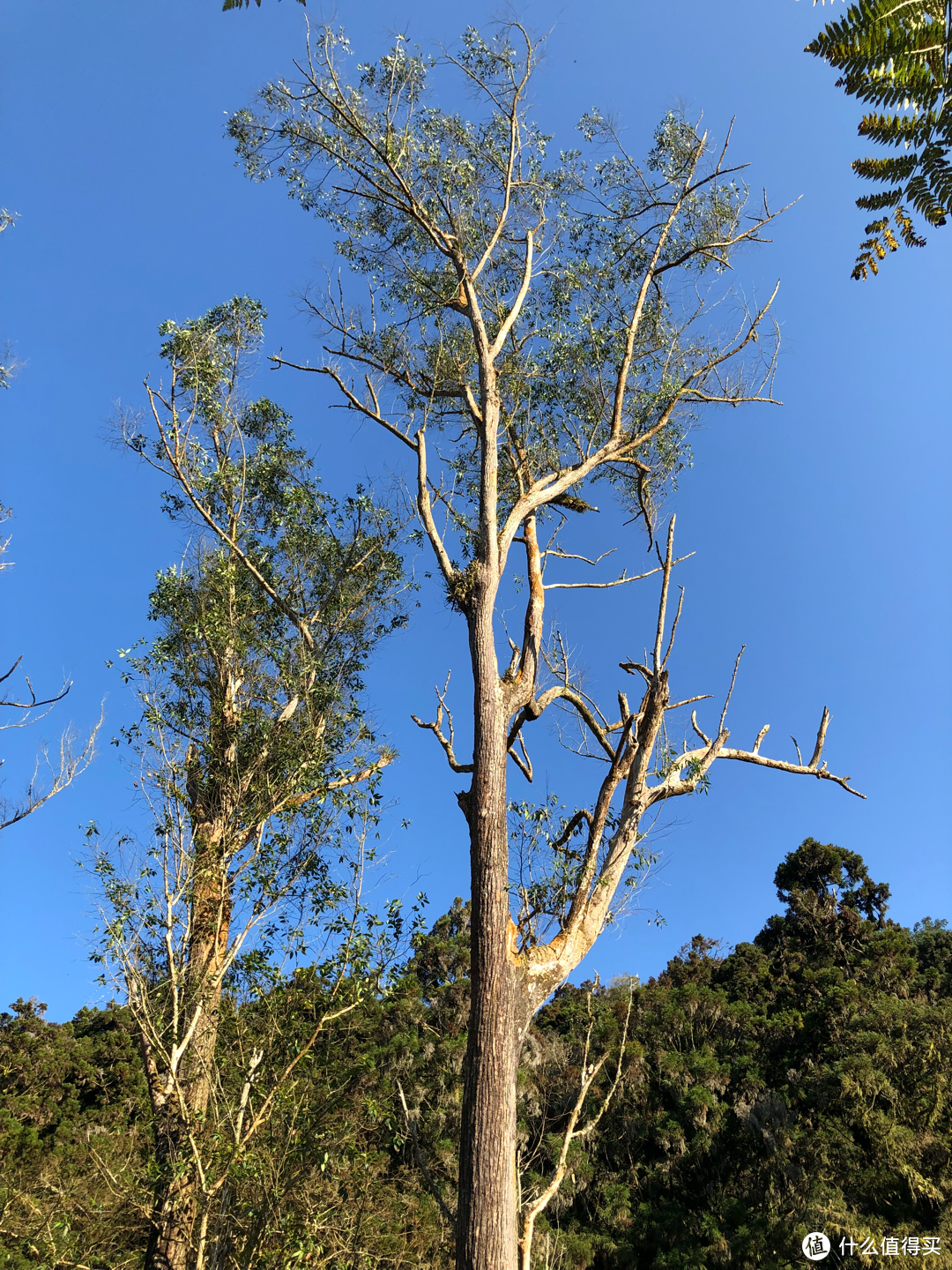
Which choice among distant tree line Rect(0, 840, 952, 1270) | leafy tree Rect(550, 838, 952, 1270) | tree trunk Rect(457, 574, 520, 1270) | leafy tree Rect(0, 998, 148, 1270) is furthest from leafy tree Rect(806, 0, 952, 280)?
leafy tree Rect(550, 838, 952, 1270)

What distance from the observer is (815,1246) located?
1047 centimetres

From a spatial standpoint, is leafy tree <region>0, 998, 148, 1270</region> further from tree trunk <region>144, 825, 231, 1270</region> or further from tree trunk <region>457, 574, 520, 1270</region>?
tree trunk <region>457, 574, 520, 1270</region>

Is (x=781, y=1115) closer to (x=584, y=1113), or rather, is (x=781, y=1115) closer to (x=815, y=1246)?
(x=584, y=1113)

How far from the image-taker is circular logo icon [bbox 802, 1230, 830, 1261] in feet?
33.8

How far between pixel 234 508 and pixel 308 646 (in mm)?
→ 2114

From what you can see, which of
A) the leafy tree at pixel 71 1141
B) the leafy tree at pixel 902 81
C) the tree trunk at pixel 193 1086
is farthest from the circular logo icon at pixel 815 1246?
the leafy tree at pixel 902 81

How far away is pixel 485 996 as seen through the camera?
3.62m

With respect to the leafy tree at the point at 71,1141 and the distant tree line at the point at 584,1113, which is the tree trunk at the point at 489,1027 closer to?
the distant tree line at the point at 584,1113

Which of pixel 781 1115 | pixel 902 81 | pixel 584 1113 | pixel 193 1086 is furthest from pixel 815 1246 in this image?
pixel 902 81

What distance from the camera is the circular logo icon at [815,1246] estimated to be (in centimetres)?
1030

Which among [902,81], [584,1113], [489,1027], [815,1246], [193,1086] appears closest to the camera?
[902,81]

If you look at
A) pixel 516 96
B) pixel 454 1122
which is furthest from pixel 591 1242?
pixel 516 96

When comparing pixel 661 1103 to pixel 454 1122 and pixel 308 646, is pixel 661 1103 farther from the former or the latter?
pixel 308 646

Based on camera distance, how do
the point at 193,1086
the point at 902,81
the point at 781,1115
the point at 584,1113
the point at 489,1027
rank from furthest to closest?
1. the point at 584,1113
2. the point at 781,1115
3. the point at 193,1086
4. the point at 489,1027
5. the point at 902,81
